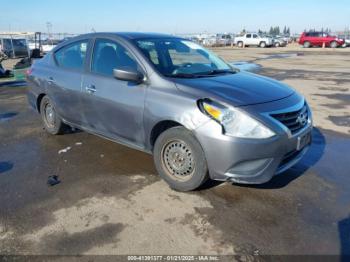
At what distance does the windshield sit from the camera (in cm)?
419

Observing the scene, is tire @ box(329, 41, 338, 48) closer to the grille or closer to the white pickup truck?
the white pickup truck

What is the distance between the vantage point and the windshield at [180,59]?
4.19m

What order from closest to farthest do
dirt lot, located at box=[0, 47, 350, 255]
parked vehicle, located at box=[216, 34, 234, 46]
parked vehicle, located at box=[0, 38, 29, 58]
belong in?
dirt lot, located at box=[0, 47, 350, 255] < parked vehicle, located at box=[0, 38, 29, 58] < parked vehicle, located at box=[216, 34, 234, 46]

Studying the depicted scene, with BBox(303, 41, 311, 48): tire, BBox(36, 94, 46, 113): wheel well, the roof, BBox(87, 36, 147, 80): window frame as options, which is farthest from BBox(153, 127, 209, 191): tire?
BBox(303, 41, 311, 48): tire

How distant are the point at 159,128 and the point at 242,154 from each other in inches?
41.4

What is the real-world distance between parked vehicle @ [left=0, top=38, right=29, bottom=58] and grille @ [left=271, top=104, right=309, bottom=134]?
24.0 meters

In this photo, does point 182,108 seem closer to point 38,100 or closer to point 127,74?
point 127,74

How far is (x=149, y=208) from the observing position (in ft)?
11.7

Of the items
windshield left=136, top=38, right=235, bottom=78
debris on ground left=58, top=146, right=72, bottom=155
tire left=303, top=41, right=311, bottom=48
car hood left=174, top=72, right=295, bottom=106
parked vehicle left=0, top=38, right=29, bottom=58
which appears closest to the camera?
car hood left=174, top=72, right=295, bottom=106

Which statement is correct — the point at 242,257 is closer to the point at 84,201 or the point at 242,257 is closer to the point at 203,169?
the point at 203,169

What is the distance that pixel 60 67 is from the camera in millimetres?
5336

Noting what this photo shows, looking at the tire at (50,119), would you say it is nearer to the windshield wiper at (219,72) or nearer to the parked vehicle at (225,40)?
the windshield wiper at (219,72)

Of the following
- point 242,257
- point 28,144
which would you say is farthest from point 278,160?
point 28,144

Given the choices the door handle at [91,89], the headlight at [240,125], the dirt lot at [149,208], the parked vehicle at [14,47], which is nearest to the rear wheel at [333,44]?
the parked vehicle at [14,47]
